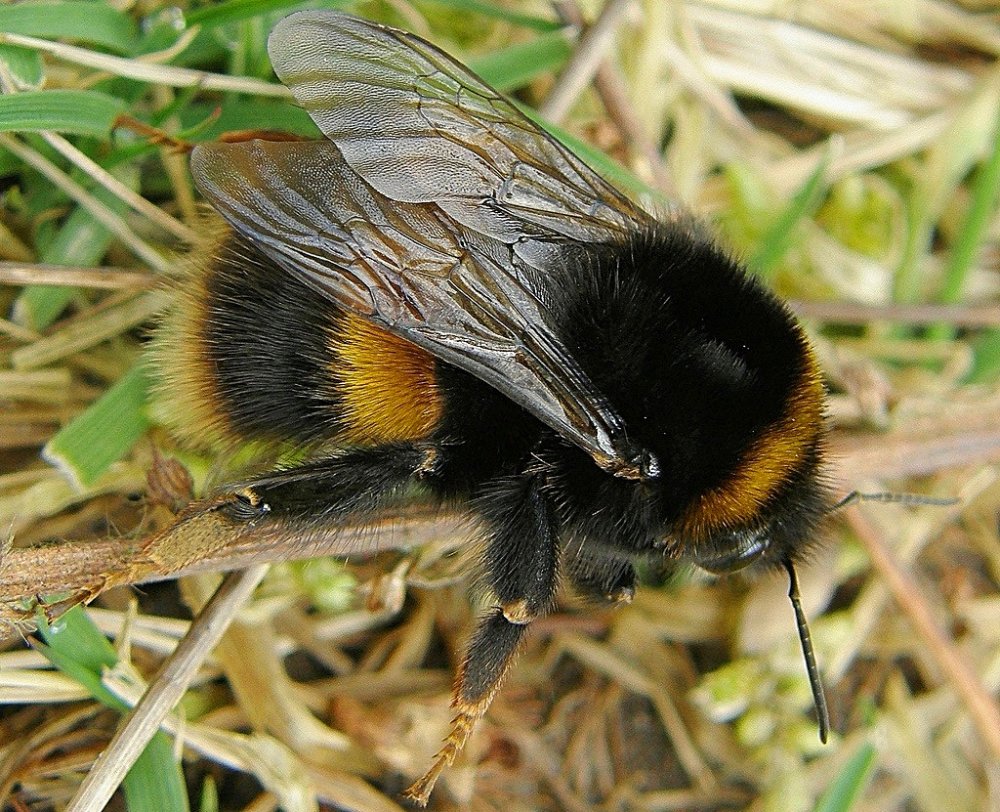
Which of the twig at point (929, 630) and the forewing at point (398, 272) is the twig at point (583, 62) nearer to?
the forewing at point (398, 272)

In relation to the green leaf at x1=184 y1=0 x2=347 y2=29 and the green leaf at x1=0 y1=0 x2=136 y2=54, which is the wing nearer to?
the green leaf at x1=184 y1=0 x2=347 y2=29

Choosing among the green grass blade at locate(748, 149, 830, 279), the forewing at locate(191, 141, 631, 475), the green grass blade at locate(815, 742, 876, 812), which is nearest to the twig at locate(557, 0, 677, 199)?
the green grass blade at locate(748, 149, 830, 279)

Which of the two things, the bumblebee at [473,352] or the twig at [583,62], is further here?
the twig at [583,62]

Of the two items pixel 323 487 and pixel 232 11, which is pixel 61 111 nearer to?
pixel 232 11

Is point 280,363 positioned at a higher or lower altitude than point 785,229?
higher

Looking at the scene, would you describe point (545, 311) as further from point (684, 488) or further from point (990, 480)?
point (990, 480)

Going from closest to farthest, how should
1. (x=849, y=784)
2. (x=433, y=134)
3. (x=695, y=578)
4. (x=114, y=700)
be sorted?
1. (x=433, y=134)
2. (x=114, y=700)
3. (x=849, y=784)
4. (x=695, y=578)

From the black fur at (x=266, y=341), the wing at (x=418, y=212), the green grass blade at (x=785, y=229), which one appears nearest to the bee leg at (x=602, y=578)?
the wing at (x=418, y=212)

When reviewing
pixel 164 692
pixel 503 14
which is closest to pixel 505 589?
pixel 164 692
